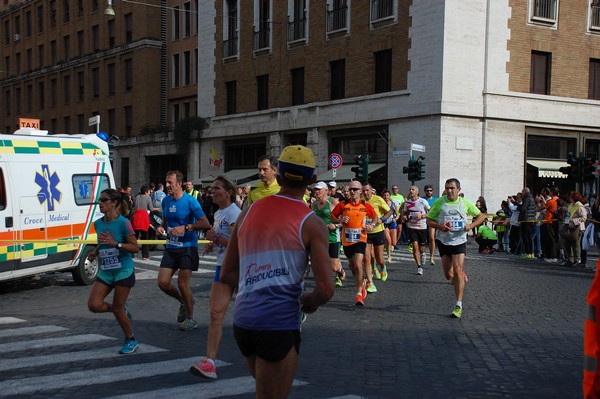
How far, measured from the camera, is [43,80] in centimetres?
5662

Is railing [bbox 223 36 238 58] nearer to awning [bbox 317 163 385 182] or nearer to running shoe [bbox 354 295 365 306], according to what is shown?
awning [bbox 317 163 385 182]

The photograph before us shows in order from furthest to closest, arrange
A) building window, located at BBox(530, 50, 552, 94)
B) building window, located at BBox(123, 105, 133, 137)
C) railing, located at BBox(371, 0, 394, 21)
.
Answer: building window, located at BBox(123, 105, 133, 137)
railing, located at BBox(371, 0, 394, 21)
building window, located at BBox(530, 50, 552, 94)

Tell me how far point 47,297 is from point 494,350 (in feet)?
24.2

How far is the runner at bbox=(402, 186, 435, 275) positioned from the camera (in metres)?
15.2

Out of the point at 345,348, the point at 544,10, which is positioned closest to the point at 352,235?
the point at 345,348

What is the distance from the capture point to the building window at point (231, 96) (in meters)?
37.1

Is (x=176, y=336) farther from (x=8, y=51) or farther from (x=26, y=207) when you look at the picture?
(x=8, y=51)

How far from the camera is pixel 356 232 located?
1094cm

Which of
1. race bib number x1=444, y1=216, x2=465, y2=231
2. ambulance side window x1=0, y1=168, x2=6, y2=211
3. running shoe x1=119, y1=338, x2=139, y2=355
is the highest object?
ambulance side window x1=0, y1=168, x2=6, y2=211

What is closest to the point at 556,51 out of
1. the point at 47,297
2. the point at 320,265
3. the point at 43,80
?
the point at 47,297

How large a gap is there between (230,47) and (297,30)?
5.49 meters

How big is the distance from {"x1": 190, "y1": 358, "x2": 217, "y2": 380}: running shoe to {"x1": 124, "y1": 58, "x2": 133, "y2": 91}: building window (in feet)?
136

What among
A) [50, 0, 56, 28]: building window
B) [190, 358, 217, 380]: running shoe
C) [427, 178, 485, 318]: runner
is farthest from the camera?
[50, 0, 56, 28]: building window

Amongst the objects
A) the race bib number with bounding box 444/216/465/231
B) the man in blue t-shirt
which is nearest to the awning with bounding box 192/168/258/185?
the race bib number with bounding box 444/216/465/231
